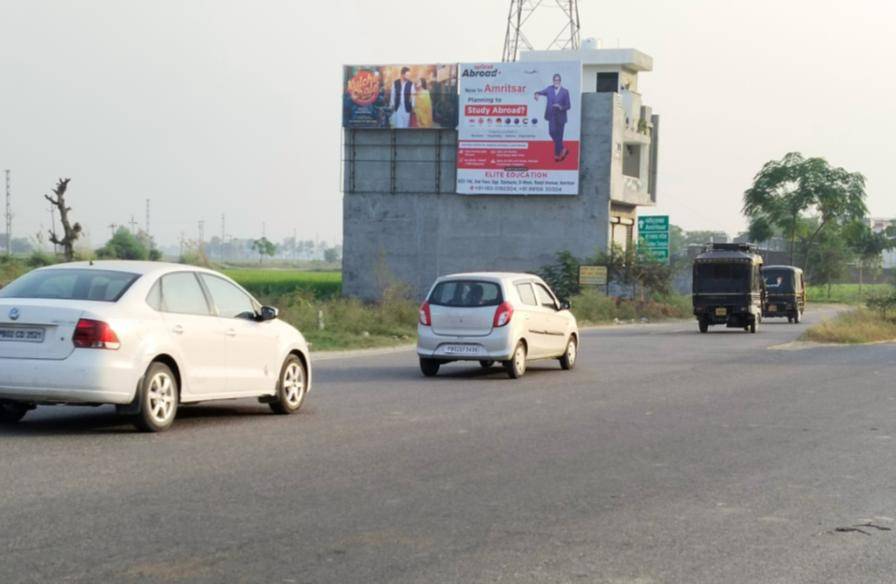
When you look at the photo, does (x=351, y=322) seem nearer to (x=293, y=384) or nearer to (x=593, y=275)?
(x=293, y=384)

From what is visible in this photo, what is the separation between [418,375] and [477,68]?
52548 mm

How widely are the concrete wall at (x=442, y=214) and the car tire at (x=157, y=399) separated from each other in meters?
61.4

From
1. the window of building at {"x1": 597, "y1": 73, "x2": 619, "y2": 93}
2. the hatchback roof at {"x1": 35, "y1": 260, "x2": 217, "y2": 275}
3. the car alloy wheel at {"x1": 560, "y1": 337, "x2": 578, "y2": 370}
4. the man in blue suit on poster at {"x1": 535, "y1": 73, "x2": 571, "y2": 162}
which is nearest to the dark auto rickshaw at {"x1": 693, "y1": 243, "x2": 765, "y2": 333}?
the car alloy wheel at {"x1": 560, "y1": 337, "x2": 578, "y2": 370}

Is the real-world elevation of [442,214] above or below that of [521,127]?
below

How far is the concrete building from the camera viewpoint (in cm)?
7338

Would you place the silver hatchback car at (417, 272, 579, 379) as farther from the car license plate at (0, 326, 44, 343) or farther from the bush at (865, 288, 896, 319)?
the bush at (865, 288, 896, 319)

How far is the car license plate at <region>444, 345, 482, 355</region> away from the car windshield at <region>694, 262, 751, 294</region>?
77.1ft

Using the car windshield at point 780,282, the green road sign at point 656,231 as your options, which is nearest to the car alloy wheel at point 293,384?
the car windshield at point 780,282

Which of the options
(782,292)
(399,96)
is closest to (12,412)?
(782,292)

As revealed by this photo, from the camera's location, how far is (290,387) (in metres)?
14.5

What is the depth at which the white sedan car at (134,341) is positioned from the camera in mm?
11562

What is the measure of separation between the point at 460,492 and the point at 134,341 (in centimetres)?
402

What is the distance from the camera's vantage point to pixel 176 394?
491 inches

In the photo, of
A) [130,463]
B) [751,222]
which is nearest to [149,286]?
[130,463]
